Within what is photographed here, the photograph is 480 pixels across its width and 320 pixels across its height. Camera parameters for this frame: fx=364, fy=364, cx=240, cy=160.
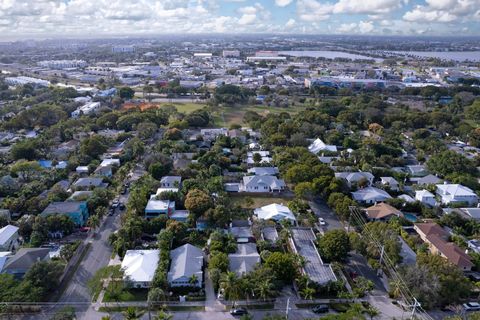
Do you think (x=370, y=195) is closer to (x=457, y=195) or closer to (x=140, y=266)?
(x=457, y=195)

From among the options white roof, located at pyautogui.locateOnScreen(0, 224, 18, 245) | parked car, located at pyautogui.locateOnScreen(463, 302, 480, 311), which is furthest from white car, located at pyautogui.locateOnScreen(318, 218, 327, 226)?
white roof, located at pyautogui.locateOnScreen(0, 224, 18, 245)

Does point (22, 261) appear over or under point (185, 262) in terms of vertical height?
over

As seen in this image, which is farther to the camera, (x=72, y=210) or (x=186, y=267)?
(x=72, y=210)

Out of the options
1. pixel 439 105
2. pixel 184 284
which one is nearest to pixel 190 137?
pixel 184 284

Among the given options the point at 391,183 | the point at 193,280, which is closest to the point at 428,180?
the point at 391,183

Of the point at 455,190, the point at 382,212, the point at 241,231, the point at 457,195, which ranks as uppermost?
the point at 455,190

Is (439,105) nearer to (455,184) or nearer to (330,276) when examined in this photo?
(455,184)
